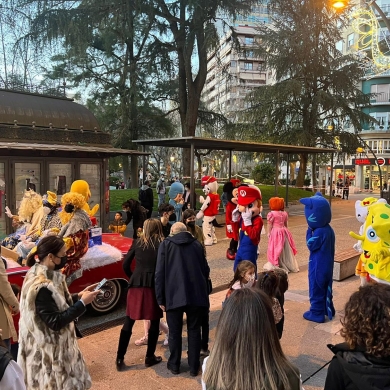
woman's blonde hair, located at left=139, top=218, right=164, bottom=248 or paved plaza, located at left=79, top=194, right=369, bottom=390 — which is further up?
woman's blonde hair, located at left=139, top=218, right=164, bottom=248

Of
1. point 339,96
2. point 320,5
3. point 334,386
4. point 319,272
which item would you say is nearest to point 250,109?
point 339,96

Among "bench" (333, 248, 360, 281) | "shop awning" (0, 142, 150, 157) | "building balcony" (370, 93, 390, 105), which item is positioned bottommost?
"bench" (333, 248, 360, 281)

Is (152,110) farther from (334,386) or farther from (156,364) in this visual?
(334,386)

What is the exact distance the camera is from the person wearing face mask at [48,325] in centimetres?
267

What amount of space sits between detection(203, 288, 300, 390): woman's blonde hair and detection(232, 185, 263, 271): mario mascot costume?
161 inches

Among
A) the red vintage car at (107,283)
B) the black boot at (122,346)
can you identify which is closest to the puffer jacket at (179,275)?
the black boot at (122,346)

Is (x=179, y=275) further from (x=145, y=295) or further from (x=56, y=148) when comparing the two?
(x=56, y=148)

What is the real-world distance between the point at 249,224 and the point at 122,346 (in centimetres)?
299

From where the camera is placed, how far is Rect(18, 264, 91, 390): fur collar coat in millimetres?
2697

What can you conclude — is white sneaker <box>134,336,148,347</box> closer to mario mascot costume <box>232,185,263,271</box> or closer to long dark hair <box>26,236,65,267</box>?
mario mascot costume <box>232,185,263,271</box>

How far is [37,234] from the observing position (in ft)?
18.6

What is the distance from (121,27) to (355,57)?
62.4 ft

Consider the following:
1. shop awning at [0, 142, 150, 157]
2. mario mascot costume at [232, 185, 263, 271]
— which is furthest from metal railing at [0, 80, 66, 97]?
mario mascot costume at [232, 185, 263, 271]

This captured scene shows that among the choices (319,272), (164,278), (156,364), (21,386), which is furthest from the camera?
(319,272)
